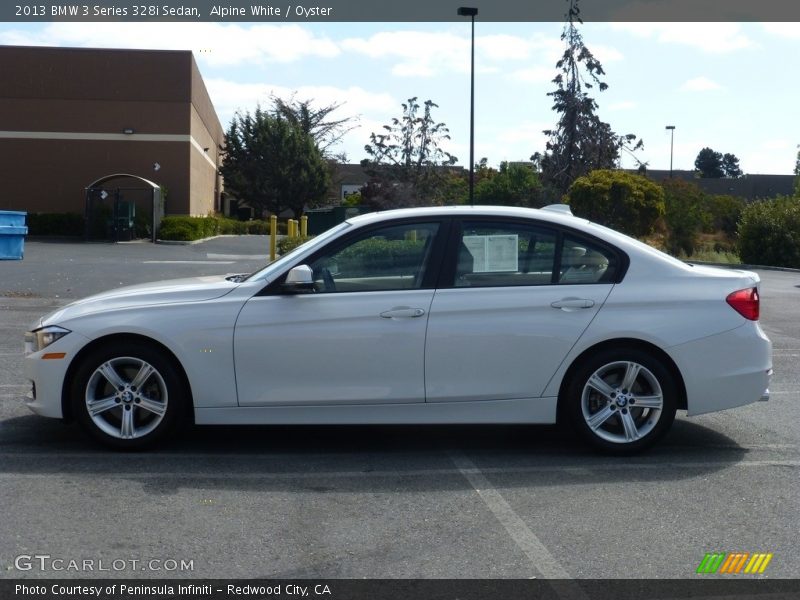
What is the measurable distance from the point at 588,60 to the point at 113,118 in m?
21.3

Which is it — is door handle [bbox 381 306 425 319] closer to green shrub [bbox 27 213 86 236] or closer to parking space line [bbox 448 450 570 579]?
parking space line [bbox 448 450 570 579]

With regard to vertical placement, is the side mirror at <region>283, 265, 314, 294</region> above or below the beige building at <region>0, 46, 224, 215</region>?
below

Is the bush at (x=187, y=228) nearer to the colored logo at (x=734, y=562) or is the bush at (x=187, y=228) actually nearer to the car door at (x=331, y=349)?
the car door at (x=331, y=349)

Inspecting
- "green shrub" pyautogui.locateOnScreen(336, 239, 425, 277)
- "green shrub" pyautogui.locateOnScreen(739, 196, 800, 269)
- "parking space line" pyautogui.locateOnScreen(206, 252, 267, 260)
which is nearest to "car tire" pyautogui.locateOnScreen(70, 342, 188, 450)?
"green shrub" pyautogui.locateOnScreen(336, 239, 425, 277)

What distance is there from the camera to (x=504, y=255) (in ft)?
21.9

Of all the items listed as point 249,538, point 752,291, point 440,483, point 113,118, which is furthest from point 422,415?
point 113,118

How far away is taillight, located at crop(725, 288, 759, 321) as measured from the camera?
6617 millimetres

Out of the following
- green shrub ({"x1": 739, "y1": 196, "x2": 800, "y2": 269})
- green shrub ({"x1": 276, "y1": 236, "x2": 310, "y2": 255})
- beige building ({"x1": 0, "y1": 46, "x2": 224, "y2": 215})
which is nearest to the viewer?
green shrub ({"x1": 276, "y1": 236, "x2": 310, "y2": 255})

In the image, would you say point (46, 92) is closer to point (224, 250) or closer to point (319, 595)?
point (224, 250)

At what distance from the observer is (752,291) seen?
668 cm

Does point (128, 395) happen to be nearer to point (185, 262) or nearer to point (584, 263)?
point (584, 263)

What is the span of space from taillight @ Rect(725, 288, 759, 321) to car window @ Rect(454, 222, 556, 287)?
3.88 feet

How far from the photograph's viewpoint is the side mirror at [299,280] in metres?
6.38

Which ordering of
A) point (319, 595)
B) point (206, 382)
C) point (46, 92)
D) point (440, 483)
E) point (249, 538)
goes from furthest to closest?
1. point (46, 92)
2. point (206, 382)
3. point (440, 483)
4. point (249, 538)
5. point (319, 595)
